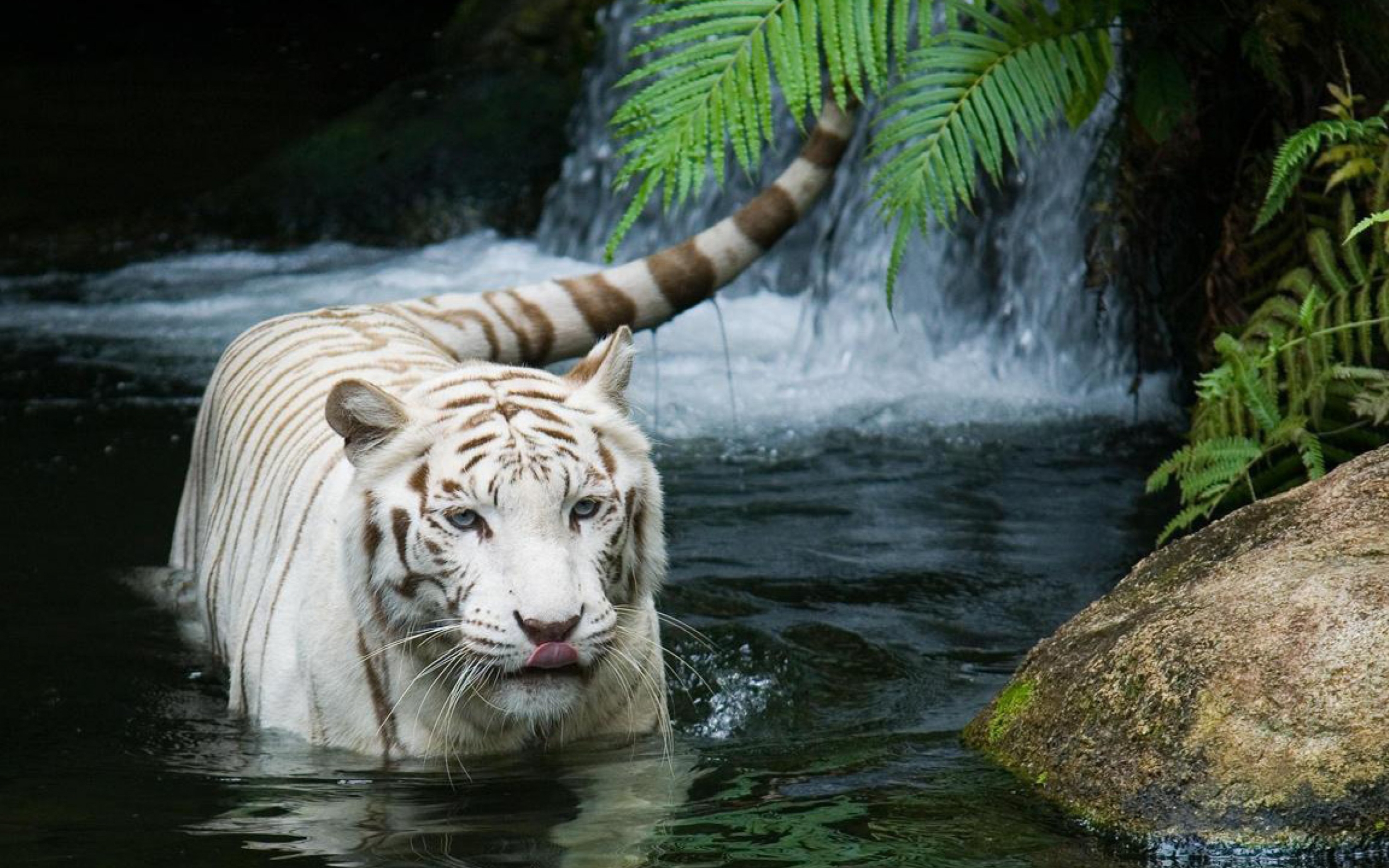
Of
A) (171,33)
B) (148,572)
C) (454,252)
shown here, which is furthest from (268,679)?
(171,33)

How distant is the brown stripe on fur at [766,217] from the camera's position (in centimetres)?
502

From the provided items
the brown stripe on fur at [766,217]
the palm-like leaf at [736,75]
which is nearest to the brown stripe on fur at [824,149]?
the brown stripe on fur at [766,217]

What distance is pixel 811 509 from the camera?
5906 millimetres

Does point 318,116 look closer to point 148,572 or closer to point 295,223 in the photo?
point 295,223

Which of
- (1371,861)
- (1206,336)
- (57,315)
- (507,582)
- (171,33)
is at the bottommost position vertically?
(1371,861)

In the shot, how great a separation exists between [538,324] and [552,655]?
1889mm

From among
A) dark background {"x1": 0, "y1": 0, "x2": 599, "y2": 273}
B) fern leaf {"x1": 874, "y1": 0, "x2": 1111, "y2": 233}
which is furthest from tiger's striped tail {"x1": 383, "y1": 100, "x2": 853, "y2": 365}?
dark background {"x1": 0, "y1": 0, "x2": 599, "y2": 273}

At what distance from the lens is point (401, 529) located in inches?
130

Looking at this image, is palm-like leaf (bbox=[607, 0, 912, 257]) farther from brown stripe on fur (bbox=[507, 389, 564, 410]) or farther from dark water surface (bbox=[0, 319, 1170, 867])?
dark water surface (bbox=[0, 319, 1170, 867])

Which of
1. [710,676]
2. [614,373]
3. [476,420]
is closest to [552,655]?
[476,420]

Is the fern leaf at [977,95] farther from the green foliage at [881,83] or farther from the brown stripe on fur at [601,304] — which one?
the brown stripe on fur at [601,304]

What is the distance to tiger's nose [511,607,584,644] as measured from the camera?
3.12 m

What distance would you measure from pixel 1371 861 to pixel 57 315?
7651 millimetres

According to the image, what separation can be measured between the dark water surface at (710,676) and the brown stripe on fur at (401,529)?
0.47 m
